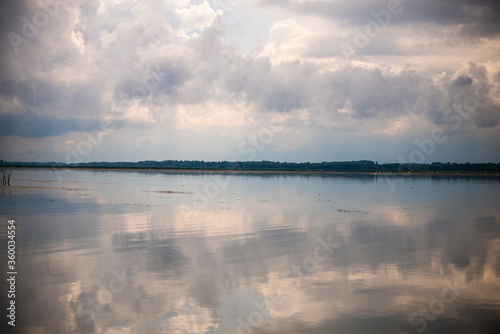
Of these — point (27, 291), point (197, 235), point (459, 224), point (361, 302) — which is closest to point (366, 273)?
point (361, 302)

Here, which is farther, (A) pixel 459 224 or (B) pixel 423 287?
(A) pixel 459 224

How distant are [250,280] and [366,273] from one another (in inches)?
201

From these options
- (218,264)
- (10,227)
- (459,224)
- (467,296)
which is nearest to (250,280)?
(218,264)

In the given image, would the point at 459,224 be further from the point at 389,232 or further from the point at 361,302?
the point at 361,302

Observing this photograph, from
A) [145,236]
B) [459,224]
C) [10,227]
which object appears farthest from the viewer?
[459,224]

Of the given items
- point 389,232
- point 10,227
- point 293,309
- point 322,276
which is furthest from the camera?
point 389,232

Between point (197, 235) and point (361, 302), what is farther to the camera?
point (197, 235)

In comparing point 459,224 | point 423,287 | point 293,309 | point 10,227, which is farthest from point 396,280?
point 10,227

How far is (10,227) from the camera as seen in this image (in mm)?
26766

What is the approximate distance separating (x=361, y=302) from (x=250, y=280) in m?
4.45

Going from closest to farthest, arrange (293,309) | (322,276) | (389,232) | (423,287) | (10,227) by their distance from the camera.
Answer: (293,309), (423,287), (322,276), (10,227), (389,232)

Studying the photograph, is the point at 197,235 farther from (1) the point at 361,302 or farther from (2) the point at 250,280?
(1) the point at 361,302

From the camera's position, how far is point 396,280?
16797 millimetres

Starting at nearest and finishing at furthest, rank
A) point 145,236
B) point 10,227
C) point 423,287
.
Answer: point 423,287
point 145,236
point 10,227
